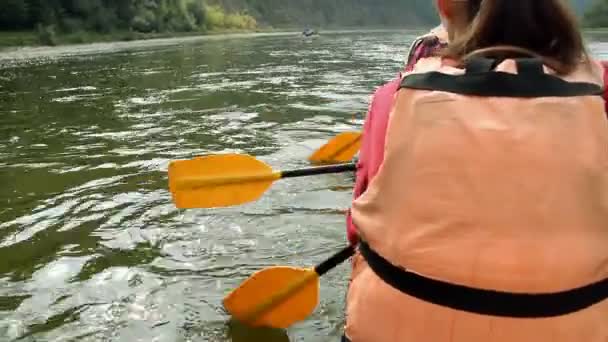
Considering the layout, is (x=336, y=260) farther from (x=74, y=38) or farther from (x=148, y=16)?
(x=148, y=16)

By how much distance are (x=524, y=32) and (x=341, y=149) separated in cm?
365

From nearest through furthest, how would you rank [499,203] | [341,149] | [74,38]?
Result: [499,203] < [341,149] < [74,38]

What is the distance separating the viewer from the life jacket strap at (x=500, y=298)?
5.22ft

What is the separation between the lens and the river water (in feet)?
10.9

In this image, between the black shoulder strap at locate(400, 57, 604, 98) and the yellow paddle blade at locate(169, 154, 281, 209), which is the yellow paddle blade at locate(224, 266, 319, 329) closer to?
the yellow paddle blade at locate(169, 154, 281, 209)

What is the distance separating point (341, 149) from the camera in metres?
5.44

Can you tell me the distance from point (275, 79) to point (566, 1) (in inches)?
546

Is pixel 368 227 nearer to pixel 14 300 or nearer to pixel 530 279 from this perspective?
pixel 530 279

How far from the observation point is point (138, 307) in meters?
3.43

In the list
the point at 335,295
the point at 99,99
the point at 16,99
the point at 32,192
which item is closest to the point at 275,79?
the point at 99,99

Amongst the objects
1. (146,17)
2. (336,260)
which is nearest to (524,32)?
(336,260)

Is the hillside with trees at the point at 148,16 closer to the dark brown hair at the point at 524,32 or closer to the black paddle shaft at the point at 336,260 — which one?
the black paddle shaft at the point at 336,260

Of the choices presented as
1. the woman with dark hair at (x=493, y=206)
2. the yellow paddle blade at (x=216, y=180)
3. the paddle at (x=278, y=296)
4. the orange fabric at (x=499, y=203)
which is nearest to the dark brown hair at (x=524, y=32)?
the woman with dark hair at (x=493, y=206)

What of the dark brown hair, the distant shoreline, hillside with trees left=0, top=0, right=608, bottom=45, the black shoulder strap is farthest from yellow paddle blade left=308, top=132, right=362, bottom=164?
the distant shoreline
